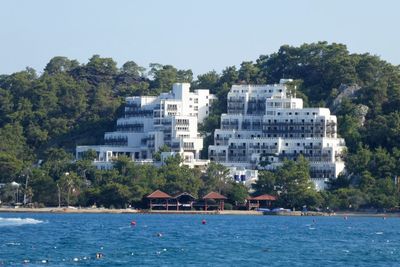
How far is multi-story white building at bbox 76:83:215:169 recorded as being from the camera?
17800 cm

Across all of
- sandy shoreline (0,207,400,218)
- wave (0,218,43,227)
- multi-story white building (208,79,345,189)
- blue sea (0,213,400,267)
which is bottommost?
blue sea (0,213,400,267)

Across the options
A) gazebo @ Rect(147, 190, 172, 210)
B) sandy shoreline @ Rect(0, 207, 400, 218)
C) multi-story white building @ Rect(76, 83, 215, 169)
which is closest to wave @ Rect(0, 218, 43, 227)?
sandy shoreline @ Rect(0, 207, 400, 218)

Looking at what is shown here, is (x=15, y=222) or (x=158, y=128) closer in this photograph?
(x=15, y=222)

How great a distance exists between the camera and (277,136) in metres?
175

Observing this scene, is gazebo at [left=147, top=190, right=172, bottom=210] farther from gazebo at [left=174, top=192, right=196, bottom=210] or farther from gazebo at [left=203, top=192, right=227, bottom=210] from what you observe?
gazebo at [left=203, top=192, right=227, bottom=210]

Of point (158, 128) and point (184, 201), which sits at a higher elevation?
point (158, 128)

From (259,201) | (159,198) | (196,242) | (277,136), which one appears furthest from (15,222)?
(277,136)

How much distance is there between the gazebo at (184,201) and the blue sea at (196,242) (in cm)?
1591

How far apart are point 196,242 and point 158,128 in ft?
263

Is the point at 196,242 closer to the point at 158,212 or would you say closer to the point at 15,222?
the point at 15,222

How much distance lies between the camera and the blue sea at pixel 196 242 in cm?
8519

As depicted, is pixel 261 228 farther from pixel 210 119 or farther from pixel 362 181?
pixel 210 119

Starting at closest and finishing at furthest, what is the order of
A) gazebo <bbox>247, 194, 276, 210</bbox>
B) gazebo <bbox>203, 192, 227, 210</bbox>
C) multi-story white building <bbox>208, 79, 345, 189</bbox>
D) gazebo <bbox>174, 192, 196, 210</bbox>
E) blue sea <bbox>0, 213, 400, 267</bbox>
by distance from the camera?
blue sea <bbox>0, 213, 400, 267</bbox> → gazebo <bbox>203, 192, 227, 210</bbox> → gazebo <bbox>247, 194, 276, 210</bbox> → gazebo <bbox>174, 192, 196, 210</bbox> → multi-story white building <bbox>208, 79, 345, 189</bbox>

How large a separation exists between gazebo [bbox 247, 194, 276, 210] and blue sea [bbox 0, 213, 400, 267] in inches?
559
